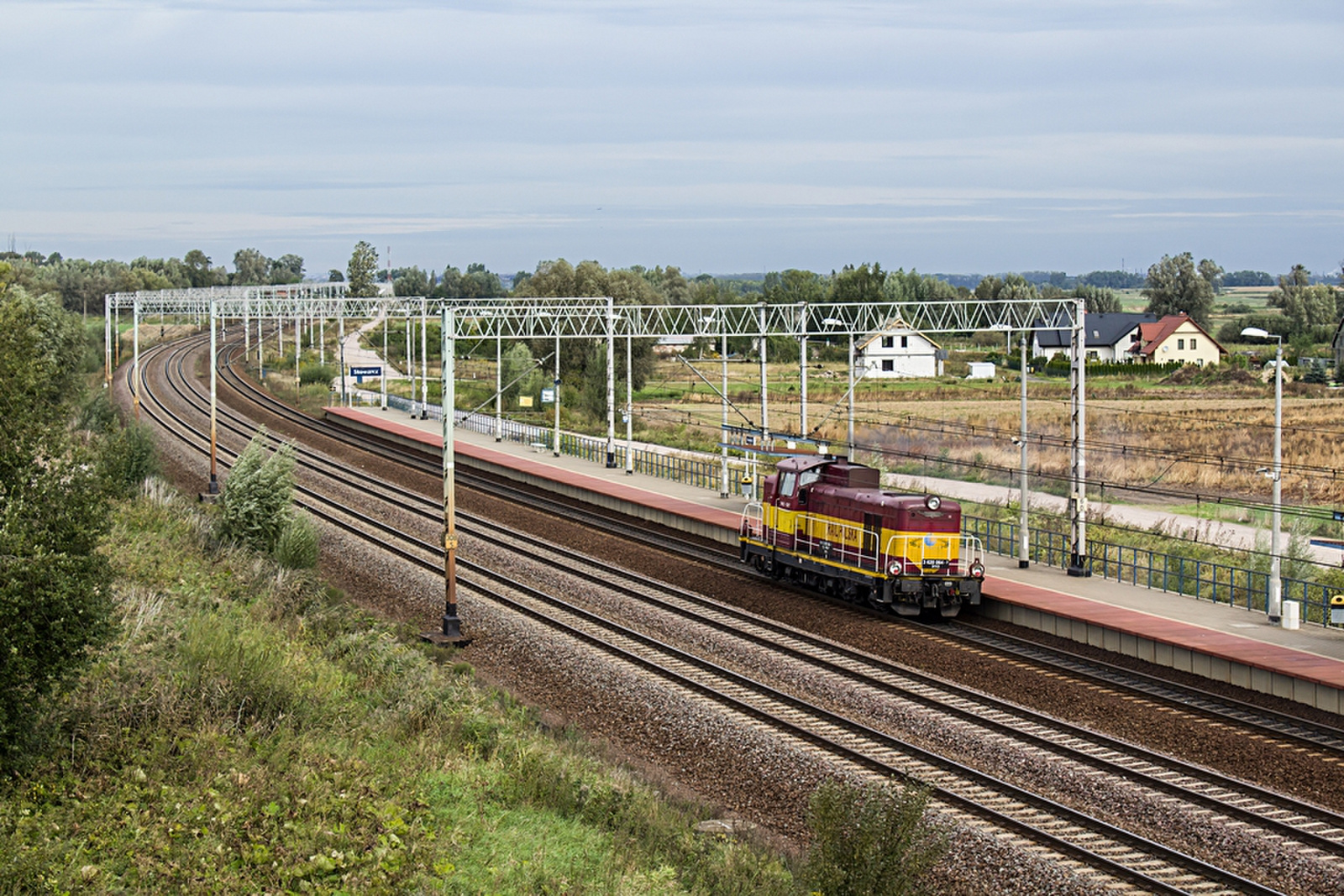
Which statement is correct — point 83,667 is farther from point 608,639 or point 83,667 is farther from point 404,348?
point 404,348

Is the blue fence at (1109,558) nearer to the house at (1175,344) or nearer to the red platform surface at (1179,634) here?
the red platform surface at (1179,634)

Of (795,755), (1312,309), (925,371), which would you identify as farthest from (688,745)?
(1312,309)

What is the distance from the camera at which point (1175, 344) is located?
115 meters

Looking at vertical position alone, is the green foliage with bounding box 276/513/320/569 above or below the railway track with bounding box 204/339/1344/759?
above

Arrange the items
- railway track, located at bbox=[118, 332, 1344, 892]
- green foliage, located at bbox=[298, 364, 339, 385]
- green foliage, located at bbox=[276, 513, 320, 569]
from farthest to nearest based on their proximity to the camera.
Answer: green foliage, located at bbox=[298, 364, 339, 385] < green foliage, located at bbox=[276, 513, 320, 569] < railway track, located at bbox=[118, 332, 1344, 892]

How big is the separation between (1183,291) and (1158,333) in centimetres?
4467

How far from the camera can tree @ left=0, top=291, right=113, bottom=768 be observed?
14.2 meters

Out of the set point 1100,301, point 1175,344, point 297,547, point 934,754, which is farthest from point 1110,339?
point 934,754

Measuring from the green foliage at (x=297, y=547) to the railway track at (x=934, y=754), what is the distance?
4149 mm

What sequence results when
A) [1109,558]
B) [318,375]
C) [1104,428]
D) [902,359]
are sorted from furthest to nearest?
[902,359], [318,375], [1104,428], [1109,558]

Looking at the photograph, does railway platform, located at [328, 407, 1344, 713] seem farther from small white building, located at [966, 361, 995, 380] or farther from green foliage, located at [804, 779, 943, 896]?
small white building, located at [966, 361, 995, 380]

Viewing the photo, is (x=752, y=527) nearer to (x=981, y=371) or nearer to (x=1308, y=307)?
(x=981, y=371)

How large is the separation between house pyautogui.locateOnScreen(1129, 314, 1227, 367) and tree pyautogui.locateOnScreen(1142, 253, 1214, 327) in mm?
38156

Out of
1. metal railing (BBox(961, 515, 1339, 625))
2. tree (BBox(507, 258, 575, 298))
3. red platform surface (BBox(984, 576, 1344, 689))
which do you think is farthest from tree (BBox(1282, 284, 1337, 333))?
red platform surface (BBox(984, 576, 1344, 689))
